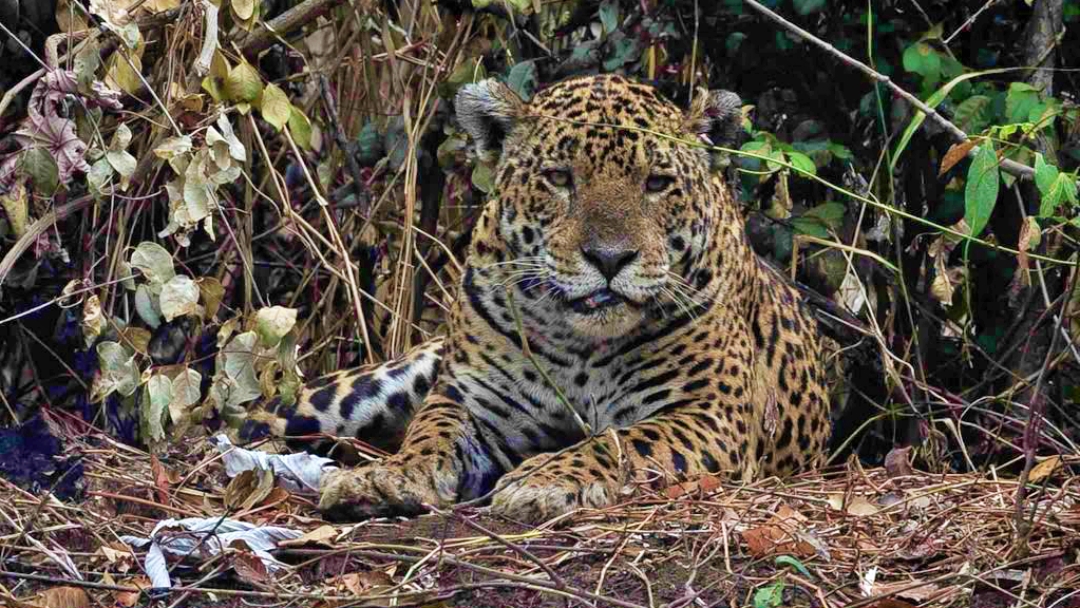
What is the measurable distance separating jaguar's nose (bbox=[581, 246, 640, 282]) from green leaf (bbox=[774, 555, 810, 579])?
1526 mm

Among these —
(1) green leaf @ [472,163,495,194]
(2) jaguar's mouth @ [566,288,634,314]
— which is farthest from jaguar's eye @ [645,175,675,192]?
(1) green leaf @ [472,163,495,194]

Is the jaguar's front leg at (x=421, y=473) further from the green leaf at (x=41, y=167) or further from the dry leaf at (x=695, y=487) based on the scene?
the green leaf at (x=41, y=167)

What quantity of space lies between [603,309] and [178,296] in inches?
55.7

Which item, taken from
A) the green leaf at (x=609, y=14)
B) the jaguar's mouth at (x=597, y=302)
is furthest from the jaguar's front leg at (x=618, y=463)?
the green leaf at (x=609, y=14)

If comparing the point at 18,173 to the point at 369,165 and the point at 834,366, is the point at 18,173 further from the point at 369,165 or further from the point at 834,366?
the point at 834,366

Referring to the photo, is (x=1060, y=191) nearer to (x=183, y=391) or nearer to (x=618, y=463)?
(x=618, y=463)

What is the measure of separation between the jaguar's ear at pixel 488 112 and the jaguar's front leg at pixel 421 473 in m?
0.94

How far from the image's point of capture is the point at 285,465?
5.83 meters

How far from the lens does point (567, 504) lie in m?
5.15

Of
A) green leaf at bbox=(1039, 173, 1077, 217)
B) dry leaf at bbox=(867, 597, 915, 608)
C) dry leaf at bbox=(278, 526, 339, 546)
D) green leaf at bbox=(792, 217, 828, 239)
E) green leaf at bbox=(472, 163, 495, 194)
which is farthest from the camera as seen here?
green leaf at bbox=(792, 217, 828, 239)

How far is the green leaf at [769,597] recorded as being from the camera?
14.1ft

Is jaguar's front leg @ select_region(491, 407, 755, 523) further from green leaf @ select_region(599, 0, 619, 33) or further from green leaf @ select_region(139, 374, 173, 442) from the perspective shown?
green leaf @ select_region(599, 0, 619, 33)

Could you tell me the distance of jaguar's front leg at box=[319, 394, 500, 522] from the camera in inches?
208

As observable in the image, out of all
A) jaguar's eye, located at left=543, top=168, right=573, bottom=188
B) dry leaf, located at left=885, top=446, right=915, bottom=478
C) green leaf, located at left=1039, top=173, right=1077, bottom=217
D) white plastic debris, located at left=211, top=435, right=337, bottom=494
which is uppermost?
green leaf, located at left=1039, top=173, right=1077, bottom=217
